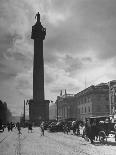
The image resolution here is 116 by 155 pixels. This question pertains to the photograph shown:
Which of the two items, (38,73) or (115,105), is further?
(38,73)

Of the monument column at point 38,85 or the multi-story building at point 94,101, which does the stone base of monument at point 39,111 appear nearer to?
the monument column at point 38,85

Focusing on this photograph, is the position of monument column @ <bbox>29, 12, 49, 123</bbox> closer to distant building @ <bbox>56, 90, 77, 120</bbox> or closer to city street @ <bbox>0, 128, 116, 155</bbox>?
distant building @ <bbox>56, 90, 77, 120</bbox>

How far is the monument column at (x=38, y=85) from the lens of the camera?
86375 mm

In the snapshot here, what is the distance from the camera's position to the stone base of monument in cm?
8681

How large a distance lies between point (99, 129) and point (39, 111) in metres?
66.8

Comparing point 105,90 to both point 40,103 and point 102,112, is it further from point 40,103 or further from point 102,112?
point 40,103

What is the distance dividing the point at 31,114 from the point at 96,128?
68.1 metres

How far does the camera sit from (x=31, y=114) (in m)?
89.5

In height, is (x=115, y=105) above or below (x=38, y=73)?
below

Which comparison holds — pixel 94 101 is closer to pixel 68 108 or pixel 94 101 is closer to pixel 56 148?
pixel 68 108

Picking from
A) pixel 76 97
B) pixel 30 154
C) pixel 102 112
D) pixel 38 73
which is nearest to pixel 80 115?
pixel 76 97

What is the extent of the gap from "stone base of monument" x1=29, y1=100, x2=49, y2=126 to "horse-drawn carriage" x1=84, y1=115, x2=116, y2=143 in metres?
61.8

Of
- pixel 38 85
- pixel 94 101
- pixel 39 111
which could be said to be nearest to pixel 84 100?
pixel 94 101

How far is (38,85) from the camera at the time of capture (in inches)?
3406
